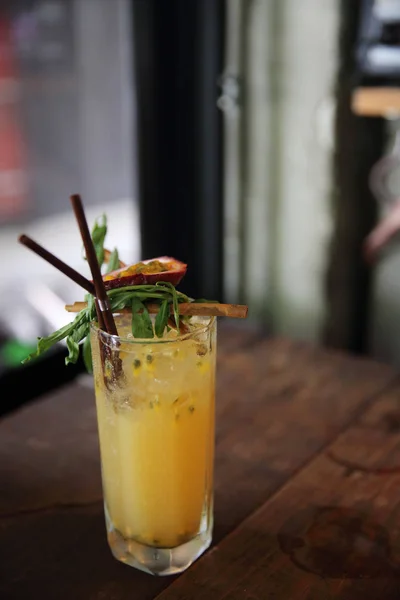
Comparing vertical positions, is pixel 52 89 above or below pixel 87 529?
above

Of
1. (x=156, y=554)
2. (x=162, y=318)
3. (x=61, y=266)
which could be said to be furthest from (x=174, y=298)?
(x=156, y=554)

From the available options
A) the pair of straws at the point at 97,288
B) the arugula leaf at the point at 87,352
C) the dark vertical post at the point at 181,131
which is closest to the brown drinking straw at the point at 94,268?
the pair of straws at the point at 97,288

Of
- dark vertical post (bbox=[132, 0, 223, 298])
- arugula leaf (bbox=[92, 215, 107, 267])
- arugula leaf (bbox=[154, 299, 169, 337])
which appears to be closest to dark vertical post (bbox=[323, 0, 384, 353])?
dark vertical post (bbox=[132, 0, 223, 298])

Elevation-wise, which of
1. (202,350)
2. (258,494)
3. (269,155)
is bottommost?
(258,494)

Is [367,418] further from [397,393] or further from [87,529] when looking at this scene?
[87,529]

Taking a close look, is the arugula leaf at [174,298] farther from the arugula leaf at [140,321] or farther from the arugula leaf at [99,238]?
the arugula leaf at [99,238]

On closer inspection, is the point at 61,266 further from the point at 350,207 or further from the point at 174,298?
the point at 350,207

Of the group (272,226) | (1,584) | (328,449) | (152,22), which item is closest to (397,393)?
(328,449)
